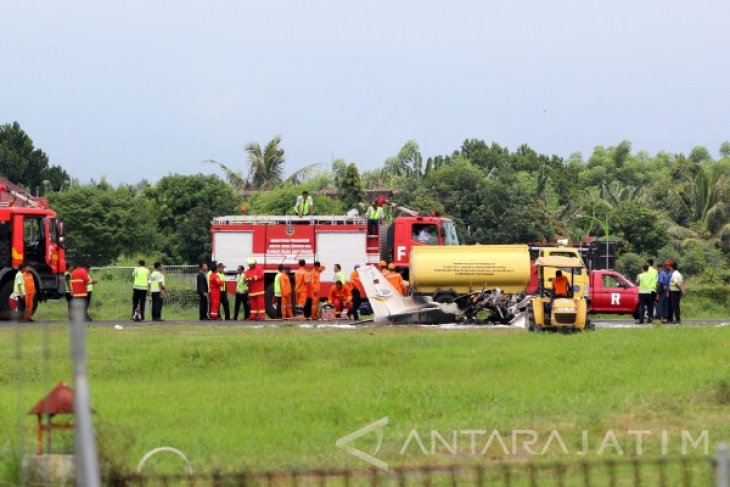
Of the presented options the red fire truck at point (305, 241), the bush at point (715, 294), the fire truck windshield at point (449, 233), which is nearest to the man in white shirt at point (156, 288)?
the red fire truck at point (305, 241)

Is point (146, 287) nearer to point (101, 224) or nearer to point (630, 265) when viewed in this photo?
point (630, 265)

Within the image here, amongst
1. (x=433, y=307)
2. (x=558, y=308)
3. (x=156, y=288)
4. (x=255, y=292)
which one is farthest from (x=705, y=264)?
(x=558, y=308)

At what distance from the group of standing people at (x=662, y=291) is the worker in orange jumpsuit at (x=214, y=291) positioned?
10.9 m

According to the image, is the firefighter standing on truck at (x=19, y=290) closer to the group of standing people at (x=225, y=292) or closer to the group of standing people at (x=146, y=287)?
the group of standing people at (x=146, y=287)

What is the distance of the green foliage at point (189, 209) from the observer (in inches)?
2665

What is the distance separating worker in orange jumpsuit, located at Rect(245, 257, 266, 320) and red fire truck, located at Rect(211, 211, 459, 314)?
168 centimetres

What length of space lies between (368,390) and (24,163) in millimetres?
79886

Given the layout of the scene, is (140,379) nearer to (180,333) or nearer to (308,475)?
(180,333)

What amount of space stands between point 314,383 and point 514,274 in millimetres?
14228

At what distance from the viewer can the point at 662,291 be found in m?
34.2

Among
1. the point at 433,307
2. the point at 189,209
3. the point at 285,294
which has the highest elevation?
the point at 189,209

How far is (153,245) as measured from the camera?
69188 mm

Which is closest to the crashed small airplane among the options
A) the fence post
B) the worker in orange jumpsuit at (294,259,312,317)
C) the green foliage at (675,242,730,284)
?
the worker in orange jumpsuit at (294,259,312,317)

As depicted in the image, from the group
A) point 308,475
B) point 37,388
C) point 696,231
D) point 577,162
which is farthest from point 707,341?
point 577,162
